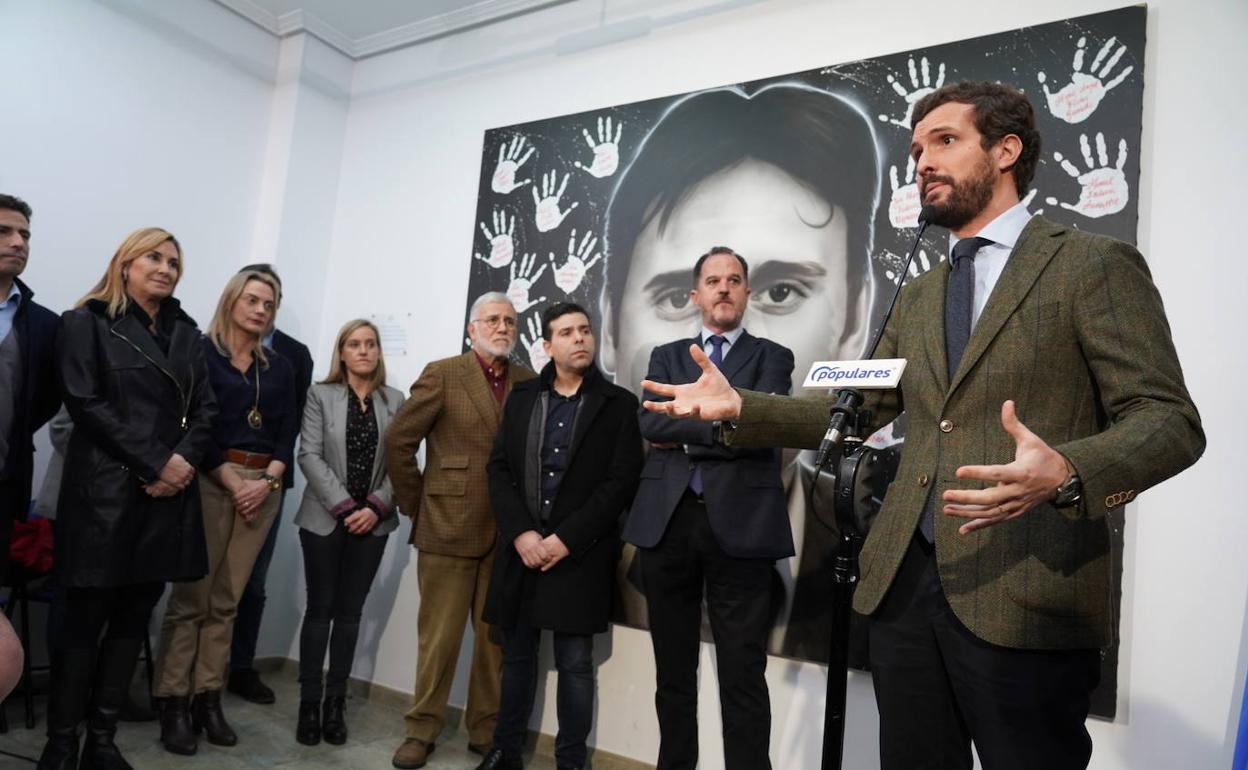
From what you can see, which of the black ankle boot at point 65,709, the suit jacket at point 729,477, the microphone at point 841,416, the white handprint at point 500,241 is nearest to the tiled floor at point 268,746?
the black ankle boot at point 65,709

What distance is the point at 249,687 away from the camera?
3.86m

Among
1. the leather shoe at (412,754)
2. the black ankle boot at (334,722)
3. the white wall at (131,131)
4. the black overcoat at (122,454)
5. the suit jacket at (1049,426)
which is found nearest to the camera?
the suit jacket at (1049,426)

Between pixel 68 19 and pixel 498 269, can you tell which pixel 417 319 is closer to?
pixel 498 269

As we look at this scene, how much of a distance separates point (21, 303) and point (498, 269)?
6.18 ft

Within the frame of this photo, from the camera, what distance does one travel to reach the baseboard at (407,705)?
130 inches

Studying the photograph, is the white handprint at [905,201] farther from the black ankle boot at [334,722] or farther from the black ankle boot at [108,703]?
the black ankle boot at [108,703]

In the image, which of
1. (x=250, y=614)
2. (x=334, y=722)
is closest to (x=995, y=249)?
(x=334, y=722)

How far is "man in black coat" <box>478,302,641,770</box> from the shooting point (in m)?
2.94

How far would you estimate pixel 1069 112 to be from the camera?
109 inches

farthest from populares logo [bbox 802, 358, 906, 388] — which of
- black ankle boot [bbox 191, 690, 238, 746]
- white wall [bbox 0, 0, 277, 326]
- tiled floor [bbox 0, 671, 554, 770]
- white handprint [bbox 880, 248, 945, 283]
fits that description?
white wall [bbox 0, 0, 277, 326]

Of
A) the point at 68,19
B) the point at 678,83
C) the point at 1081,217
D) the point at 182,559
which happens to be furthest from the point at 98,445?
the point at 1081,217

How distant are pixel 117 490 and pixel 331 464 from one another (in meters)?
0.92

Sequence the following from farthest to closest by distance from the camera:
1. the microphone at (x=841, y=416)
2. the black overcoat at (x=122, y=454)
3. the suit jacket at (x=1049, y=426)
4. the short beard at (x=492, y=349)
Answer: the short beard at (x=492, y=349)
the black overcoat at (x=122, y=454)
the microphone at (x=841, y=416)
the suit jacket at (x=1049, y=426)

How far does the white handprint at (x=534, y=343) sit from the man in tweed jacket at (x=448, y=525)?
14.3 inches
